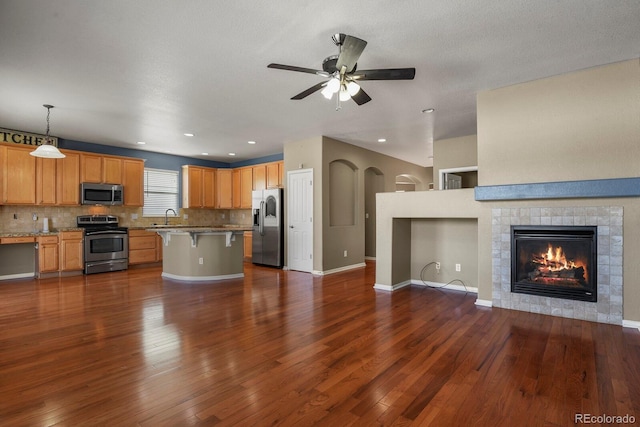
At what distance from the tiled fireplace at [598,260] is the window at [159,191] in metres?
7.10

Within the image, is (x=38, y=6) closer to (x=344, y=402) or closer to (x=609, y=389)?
(x=344, y=402)

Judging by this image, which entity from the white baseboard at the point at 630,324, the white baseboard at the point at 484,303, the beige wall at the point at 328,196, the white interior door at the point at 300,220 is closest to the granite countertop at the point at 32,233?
the white interior door at the point at 300,220

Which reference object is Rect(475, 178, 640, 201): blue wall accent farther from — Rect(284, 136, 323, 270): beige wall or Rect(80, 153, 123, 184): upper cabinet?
Rect(80, 153, 123, 184): upper cabinet

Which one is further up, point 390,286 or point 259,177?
point 259,177

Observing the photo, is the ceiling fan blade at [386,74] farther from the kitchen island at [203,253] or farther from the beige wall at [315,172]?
the kitchen island at [203,253]

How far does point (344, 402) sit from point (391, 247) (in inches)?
125

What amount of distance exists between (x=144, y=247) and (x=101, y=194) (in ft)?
4.47

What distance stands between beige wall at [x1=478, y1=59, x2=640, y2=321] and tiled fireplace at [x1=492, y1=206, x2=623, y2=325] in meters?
0.07

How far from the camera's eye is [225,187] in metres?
8.79

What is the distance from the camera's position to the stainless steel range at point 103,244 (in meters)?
6.34

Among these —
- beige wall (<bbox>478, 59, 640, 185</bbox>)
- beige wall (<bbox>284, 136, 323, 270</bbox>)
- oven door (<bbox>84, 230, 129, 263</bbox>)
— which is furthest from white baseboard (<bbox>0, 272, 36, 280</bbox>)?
beige wall (<bbox>478, 59, 640, 185</bbox>)

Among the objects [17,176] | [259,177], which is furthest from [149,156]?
[259,177]

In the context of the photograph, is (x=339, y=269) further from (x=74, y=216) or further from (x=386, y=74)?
(x=74, y=216)

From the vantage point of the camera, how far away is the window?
7.78 m
